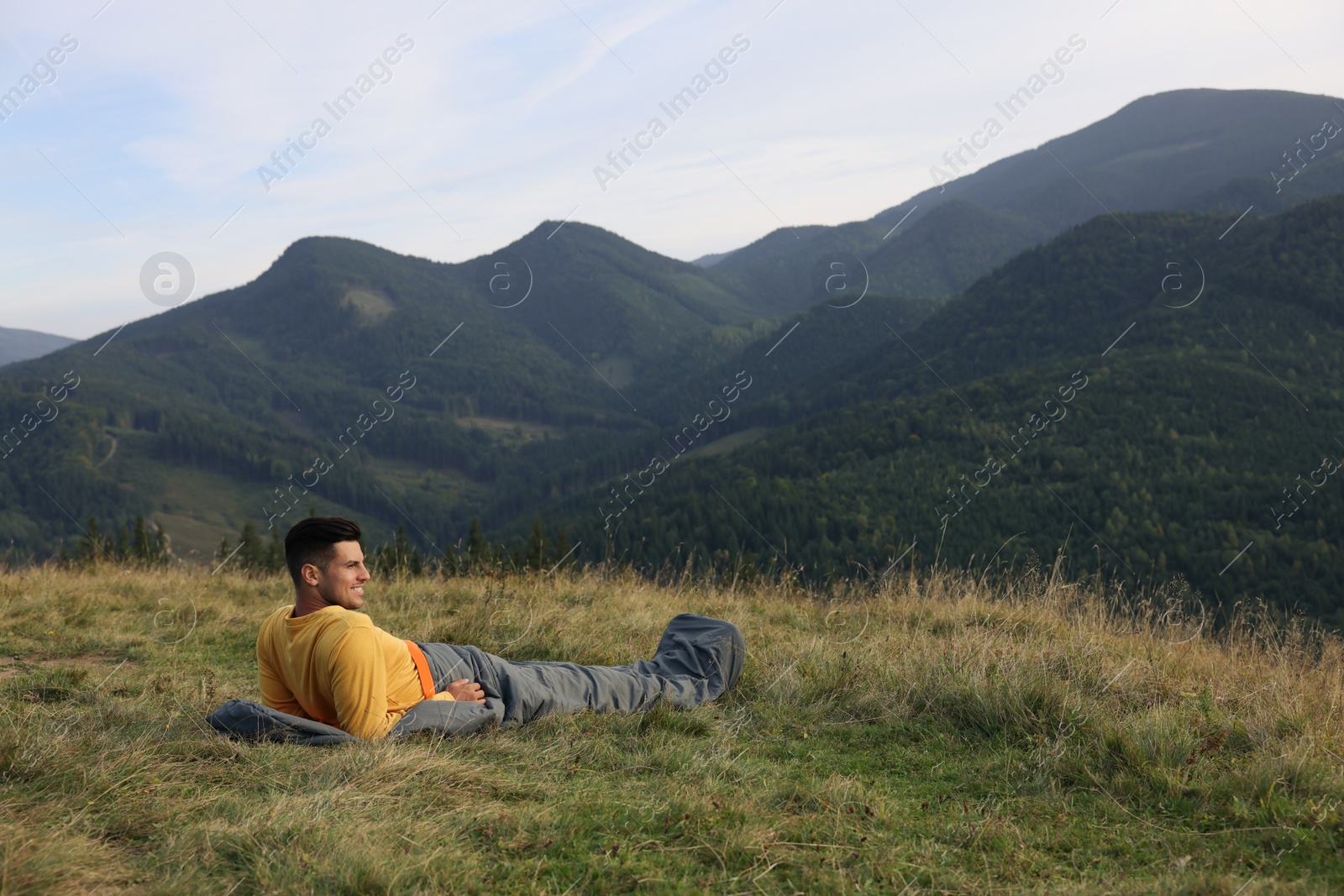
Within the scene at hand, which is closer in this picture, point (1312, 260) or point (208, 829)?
point (208, 829)

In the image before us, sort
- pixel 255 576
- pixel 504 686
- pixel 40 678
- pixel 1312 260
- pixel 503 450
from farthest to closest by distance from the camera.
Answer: pixel 503 450, pixel 1312 260, pixel 255 576, pixel 40 678, pixel 504 686

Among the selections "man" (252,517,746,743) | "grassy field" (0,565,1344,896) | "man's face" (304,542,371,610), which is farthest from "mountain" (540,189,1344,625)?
"man's face" (304,542,371,610)

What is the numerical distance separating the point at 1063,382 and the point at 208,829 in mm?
96765

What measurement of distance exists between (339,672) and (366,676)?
105 millimetres

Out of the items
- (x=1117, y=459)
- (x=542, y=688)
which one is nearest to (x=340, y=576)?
(x=542, y=688)

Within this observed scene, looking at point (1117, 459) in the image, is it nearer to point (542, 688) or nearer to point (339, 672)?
point (542, 688)

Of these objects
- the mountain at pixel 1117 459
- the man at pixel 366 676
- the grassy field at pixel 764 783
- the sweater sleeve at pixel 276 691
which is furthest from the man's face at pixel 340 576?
the mountain at pixel 1117 459

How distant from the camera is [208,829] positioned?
7.68 feet

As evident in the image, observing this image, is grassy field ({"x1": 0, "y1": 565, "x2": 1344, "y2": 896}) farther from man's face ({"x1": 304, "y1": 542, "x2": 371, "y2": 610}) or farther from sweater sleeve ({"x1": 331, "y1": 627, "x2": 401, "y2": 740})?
man's face ({"x1": 304, "y1": 542, "x2": 371, "y2": 610})

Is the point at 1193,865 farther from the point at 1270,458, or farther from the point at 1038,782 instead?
the point at 1270,458

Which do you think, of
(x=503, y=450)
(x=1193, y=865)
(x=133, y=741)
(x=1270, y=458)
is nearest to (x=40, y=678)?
(x=133, y=741)

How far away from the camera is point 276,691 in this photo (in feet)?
11.9

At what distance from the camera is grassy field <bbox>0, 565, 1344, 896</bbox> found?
89.3 inches

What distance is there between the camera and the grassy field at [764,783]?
2268 mm
